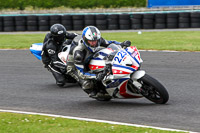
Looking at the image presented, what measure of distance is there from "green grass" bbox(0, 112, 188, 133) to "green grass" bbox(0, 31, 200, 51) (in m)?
8.59

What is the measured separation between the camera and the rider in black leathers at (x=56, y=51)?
31.2 ft

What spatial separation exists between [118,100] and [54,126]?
213cm

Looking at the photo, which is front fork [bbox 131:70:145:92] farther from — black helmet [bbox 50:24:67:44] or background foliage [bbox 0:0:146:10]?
background foliage [bbox 0:0:146:10]

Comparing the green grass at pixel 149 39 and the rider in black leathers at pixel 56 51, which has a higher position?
the rider in black leathers at pixel 56 51

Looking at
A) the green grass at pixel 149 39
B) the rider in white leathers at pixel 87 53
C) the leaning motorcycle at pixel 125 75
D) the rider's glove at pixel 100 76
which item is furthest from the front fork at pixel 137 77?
the green grass at pixel 149 39

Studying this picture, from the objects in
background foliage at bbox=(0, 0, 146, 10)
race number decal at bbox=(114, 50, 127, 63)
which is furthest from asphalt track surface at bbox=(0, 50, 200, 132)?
background foliage at bbox=(0, 0, 146, 10)

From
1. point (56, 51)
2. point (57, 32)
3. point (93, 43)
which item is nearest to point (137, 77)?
point (93, 43)

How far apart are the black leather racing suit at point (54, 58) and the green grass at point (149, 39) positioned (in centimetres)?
549

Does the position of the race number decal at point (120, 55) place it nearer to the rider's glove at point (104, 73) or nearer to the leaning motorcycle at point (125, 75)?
the leaning motorcycle at point (125, 75)

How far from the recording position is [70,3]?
30.7 metres

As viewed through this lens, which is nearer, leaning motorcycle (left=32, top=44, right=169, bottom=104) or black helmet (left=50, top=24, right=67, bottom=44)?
leaning motorcycle (left=32, top=44, right=169, bottom=104)

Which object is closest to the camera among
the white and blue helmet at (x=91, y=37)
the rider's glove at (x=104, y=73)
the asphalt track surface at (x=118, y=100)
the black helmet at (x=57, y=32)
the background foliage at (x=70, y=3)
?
the asphalt track surface at (x=118, y=100)

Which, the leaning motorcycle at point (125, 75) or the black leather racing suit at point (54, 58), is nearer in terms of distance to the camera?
the leaning motorcycle at point (125, 75)

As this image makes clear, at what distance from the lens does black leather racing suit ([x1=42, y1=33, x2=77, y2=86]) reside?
9.57m
